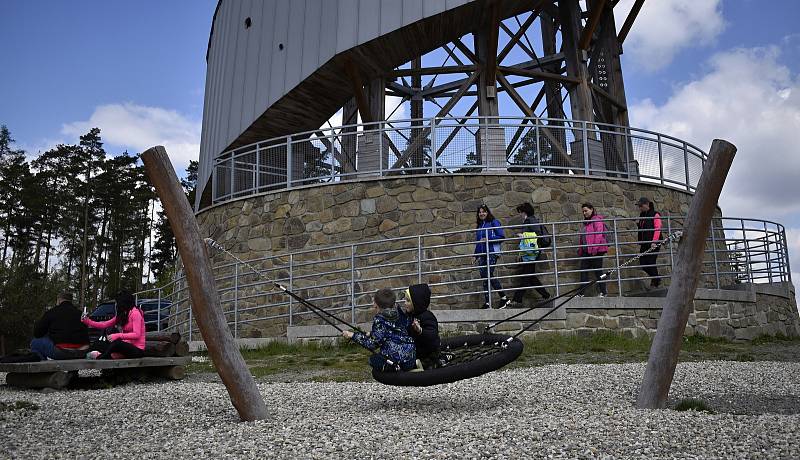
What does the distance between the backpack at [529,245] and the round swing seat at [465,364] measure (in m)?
5.29

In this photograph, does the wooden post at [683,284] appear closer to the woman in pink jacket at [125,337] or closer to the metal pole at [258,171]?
the woman in pink jacket at [125,337]

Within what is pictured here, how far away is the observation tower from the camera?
47.0ft

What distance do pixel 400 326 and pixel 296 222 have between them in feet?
30.2

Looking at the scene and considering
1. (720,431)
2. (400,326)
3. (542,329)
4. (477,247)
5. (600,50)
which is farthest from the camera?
(600,50)

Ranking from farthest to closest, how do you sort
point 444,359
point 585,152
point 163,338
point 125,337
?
point 585,152 → point 163,338 → point 125,337 → point 444,359

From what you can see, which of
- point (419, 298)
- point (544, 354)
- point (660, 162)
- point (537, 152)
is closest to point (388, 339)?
point (419, 298)

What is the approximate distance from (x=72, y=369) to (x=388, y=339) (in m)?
4.65

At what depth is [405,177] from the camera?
15.1 meters

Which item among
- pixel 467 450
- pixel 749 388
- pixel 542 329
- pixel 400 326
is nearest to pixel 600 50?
pixel 542 329

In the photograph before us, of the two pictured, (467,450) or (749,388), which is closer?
(467,450)

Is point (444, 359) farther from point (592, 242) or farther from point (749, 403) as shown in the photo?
point (592, 242)

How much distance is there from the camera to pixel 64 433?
20.7 ft

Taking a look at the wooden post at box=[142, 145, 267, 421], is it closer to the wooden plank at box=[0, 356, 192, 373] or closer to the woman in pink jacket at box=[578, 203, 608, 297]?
the wooden plank at box=[0, 356, 192, 373]

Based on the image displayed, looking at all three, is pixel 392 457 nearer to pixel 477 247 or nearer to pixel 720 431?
pixel 720 431
